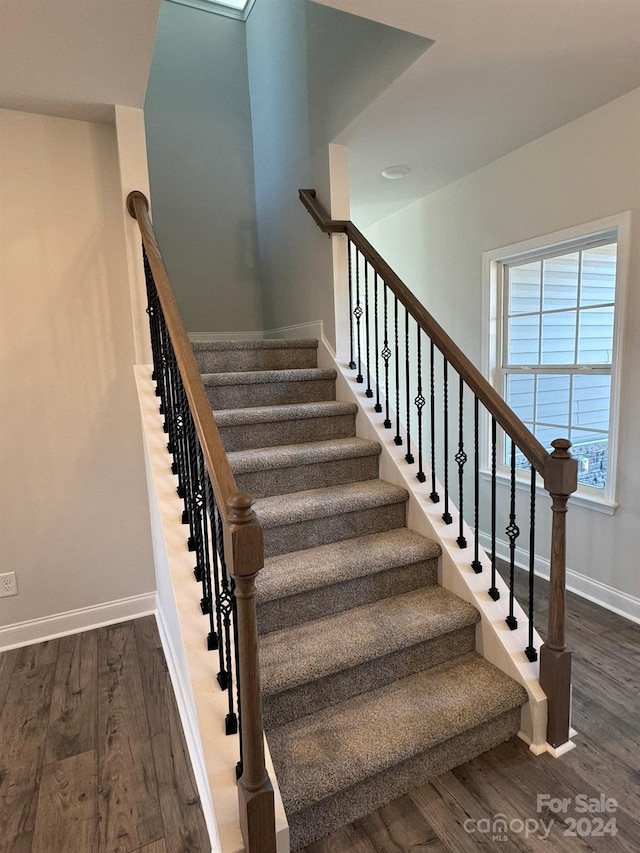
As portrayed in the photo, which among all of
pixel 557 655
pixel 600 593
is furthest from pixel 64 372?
pixel 600 593

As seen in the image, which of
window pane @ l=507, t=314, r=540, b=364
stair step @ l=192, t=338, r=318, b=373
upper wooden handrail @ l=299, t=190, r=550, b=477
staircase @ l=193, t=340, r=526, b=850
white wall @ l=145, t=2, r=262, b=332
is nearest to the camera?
staircase @ l=193, t=340, r=526, b=850

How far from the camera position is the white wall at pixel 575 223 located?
2465 millimetres

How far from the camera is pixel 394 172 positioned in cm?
327

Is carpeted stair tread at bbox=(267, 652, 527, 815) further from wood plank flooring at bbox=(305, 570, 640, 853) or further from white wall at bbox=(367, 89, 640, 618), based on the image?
white wall at bbox=(367, 89, 640, 618)

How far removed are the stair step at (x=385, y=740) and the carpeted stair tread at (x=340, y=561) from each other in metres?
0.41

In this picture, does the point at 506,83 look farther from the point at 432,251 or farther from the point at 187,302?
the point at 187,302

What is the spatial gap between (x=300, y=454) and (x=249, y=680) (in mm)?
1194

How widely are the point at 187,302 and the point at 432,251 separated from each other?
192cm

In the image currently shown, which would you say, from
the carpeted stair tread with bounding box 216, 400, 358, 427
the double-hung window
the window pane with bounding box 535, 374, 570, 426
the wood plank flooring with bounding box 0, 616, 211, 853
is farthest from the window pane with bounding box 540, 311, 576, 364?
the wood plank flooring with bounding box 0, 616, 211, 853

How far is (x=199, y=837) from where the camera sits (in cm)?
148

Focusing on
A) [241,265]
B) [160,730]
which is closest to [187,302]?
[241,265]

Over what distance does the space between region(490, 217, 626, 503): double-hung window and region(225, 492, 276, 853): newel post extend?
224cm

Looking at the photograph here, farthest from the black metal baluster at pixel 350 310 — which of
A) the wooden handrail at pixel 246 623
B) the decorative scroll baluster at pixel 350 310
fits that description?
the wooden handrail at pixel 246 623

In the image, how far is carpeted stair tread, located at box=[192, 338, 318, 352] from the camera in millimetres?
2846
